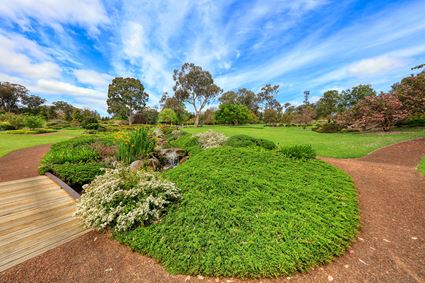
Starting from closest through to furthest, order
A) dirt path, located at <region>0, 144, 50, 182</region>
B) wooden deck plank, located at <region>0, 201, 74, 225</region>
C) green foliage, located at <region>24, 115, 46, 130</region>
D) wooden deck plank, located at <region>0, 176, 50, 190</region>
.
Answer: wooden deck plank, located at <region>0, 201, 74, 225</region>
wooden deck plank, located at <region>0, 176, 50, 190</region>
dirt path, located at <region>0, 144, 50, 182</region>
green foliage, located at <region>24, 115, 46, 130</region>

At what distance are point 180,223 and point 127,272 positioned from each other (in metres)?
0.89

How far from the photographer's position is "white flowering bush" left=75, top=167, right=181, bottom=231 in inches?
110

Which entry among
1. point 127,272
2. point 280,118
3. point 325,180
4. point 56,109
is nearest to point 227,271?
point 127,272

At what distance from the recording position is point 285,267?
7.07 feet

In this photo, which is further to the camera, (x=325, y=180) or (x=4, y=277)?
(x=325, y=180)

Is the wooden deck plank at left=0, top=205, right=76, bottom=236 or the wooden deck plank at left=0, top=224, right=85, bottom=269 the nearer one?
the wooden deck plank at left=0, top=224, right=85, bottom=269

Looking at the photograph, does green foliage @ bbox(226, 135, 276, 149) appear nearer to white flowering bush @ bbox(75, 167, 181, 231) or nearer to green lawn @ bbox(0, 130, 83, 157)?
white flowering bush @ bbox(75, 167, 181, 231)

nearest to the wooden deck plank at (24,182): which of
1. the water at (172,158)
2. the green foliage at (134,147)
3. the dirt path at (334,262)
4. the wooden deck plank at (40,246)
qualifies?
the green foliage at (134,147)

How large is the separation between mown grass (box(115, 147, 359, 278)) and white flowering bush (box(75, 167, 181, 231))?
200 millimetres

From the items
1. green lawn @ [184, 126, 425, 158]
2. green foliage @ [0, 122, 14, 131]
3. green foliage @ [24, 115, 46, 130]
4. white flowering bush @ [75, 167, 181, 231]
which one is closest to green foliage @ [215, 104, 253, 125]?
green lawn @ [184, 126, 425, 158]

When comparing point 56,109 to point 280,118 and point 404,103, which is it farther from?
point 404,103

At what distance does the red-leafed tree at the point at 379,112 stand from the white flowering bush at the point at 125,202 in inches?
819

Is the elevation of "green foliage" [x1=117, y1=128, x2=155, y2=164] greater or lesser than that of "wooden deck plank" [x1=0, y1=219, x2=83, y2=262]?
greater

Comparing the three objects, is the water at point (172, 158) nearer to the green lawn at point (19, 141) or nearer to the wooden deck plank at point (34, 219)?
the wooden deck plank at point (34, 219)
